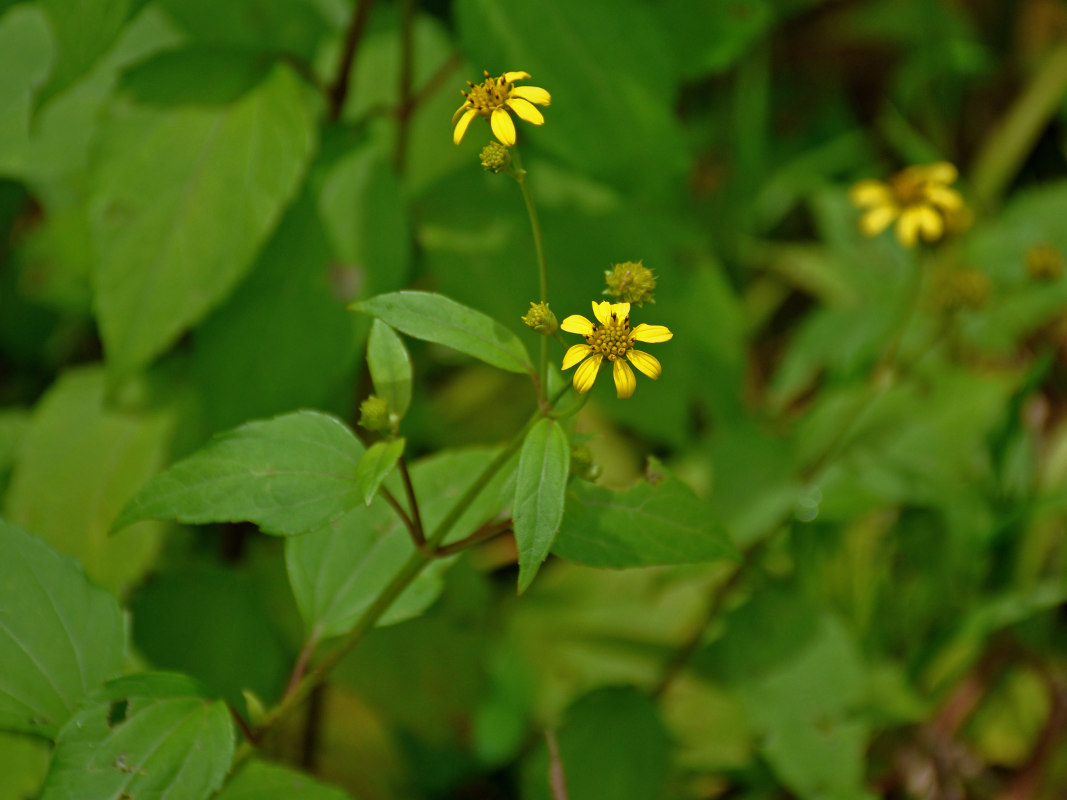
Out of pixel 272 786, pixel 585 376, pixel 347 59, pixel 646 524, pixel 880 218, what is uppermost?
pixel 880 218

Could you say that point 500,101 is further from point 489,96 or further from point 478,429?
point 478,429

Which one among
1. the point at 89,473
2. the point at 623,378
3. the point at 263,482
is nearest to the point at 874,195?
the point at 623,378

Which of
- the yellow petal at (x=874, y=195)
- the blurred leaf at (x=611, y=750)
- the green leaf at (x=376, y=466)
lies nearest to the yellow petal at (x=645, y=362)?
the green leaf at (x=376, y=466)

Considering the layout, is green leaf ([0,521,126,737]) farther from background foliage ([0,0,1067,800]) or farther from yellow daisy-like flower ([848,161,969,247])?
A: yellow daisy-like flower ([848,161,969,247])

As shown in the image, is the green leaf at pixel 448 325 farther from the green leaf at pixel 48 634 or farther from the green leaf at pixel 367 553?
the green leaf at pixel 48 634

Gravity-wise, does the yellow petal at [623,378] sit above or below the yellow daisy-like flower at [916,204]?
below
